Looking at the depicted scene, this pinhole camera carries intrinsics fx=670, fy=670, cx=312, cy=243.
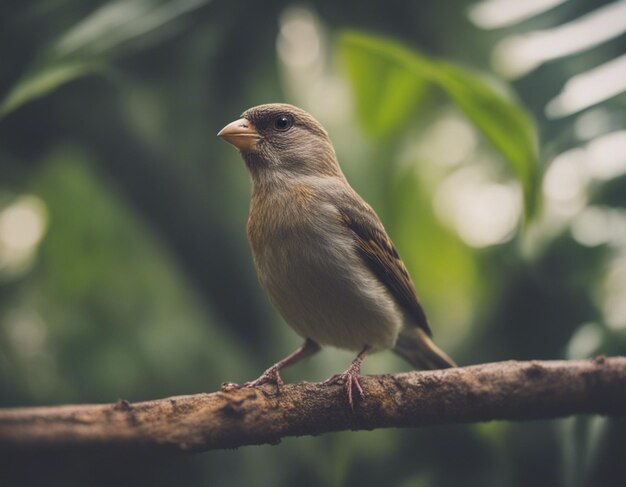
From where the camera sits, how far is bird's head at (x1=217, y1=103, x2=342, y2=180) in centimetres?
199

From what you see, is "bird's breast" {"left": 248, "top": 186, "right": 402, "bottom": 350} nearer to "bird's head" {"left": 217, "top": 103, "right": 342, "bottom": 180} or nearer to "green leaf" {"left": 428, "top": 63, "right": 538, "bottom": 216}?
"bird's head" {"left": 217, "top": 103, "right": 342, "bottom": 180}

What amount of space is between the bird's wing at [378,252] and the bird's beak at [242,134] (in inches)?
12.8

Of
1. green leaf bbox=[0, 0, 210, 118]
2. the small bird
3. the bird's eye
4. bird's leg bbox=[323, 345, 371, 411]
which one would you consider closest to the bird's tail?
the small bird

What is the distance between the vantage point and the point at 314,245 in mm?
1908

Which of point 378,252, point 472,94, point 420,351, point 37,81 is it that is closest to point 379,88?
point 472,94

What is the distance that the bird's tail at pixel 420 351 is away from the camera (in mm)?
2320

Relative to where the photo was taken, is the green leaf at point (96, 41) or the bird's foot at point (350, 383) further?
the green leaf at point (96, 41)

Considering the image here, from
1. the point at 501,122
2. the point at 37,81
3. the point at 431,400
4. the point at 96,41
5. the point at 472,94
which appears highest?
the point at 96,41

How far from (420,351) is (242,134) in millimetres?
1016

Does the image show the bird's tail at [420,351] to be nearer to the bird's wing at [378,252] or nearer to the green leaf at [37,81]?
the bird's wing at [378,252]

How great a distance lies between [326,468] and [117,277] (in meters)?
1.09

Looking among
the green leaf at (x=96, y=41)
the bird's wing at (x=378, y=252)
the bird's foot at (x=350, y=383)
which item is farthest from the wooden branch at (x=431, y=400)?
the green leaf at (x=96, y=41)

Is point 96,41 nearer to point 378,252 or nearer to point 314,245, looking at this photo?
point 314,245

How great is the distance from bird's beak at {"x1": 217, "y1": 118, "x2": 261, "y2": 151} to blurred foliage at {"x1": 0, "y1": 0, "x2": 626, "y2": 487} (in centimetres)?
59
